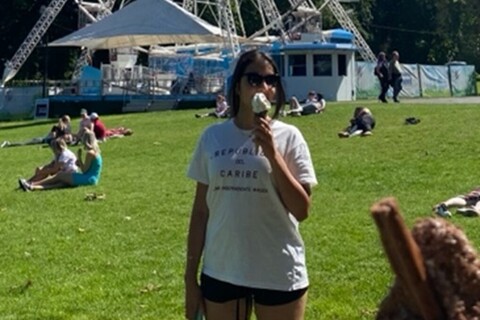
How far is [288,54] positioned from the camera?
4528 centimetres

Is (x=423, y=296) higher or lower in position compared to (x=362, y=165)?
higher

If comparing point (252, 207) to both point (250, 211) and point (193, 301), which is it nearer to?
point (250, 211)

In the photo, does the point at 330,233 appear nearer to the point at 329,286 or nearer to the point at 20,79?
the point at 329,286

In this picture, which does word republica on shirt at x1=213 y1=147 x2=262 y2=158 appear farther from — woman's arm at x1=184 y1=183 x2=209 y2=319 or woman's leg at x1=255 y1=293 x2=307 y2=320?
woman's leg at x1=255 y1=293 x2=307 y2=320

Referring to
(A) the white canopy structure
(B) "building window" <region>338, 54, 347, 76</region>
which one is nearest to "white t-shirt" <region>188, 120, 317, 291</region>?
(A) the white canopy structure

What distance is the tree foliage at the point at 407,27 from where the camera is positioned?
230 feet

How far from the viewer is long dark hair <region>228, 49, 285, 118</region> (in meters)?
4.46

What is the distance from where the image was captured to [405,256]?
65.1 inches

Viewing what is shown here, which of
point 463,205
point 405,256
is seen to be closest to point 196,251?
point 405,256

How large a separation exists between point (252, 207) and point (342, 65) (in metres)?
41.9

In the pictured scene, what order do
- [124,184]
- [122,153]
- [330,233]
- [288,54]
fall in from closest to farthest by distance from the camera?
[330,233] → [124,184] → [122,153] → [288,54]

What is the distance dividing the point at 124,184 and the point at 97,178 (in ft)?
2.40

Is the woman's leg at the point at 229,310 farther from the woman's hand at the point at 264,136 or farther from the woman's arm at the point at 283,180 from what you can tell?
the woman's hand at the point at 264,136

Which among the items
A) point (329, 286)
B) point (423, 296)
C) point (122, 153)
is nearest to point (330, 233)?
point (329, 286)
